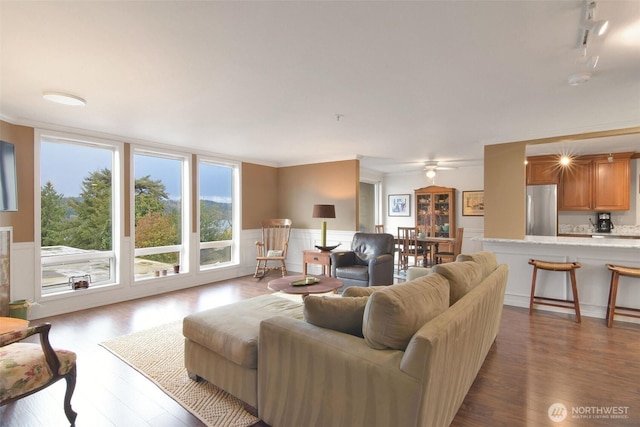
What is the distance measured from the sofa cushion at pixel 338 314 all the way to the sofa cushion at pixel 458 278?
61 cm

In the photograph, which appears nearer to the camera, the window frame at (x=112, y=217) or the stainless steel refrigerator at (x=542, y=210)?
the window frame at (x=112, y=217)

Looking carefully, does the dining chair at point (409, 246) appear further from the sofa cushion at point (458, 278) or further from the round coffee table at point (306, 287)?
the sofa cushion at point (458, 278)

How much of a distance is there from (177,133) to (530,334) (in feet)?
16.3

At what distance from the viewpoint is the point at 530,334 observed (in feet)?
10.6

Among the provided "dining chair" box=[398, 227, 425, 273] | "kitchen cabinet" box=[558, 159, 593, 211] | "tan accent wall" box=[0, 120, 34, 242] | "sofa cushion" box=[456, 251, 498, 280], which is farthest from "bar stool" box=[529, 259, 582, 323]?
"tan accent wall" box=[0, 120, 34, 242]

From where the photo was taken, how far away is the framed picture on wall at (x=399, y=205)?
820cm

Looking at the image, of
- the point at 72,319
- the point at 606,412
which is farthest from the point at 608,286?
the point at 72,319

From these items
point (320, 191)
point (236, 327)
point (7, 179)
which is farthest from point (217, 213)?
point (236, 327)

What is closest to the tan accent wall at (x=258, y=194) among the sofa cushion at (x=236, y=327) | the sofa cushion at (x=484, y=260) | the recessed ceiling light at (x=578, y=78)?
the sofa cushion at (x=236, y=327)

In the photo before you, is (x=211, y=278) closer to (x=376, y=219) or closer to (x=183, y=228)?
(x=183, y=228)

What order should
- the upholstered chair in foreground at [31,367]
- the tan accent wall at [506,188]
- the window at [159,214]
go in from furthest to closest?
the window at [159,214] → the tan accent wall at [506,188] → the upholstered chair in foreground at [31,367]

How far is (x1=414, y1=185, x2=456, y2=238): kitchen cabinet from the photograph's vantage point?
7391mm

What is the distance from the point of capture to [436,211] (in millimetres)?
7598

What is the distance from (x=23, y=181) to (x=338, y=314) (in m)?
4.25
